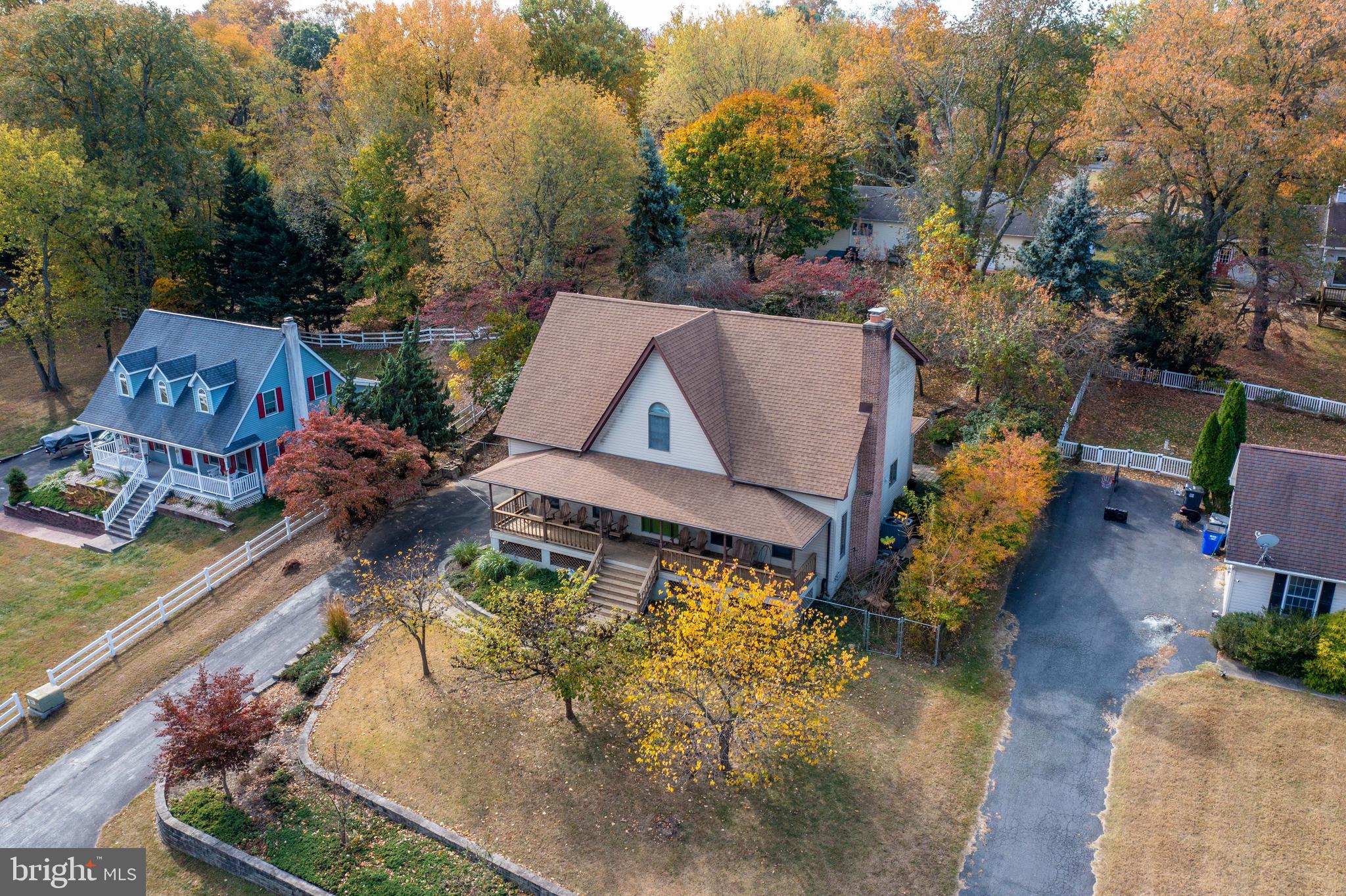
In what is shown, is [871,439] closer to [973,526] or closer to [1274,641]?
[973,526]

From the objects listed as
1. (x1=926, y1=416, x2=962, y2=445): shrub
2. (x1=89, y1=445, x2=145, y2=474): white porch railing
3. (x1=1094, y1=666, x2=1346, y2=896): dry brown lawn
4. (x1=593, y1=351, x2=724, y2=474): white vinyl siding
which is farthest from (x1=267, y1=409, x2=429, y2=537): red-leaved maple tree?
(x1=1094, y1=666, x2=1346, y2=896): dry brown lawn

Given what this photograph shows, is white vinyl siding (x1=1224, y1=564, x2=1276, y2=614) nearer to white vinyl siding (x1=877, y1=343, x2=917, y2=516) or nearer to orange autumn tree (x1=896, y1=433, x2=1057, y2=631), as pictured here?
orange autumn tree (x1=896, y1=433, x2=1057, y2=631)

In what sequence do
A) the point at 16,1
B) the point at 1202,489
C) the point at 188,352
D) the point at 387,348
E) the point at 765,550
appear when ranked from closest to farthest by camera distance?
the point at 765,550 < the point at 1202,489 < the point at 188,352 < the point at 387,348 < the point at 16,1

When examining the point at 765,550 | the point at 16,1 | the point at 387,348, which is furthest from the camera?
the point at 16,1

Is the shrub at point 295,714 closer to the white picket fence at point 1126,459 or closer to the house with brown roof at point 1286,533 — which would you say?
the house with brown roof at point 1286,533

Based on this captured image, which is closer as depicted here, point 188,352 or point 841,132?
point 188,352

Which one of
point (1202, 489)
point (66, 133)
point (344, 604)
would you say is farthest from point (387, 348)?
point (1202, 489)

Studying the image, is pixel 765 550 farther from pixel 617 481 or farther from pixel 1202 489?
pixel 1202 489
